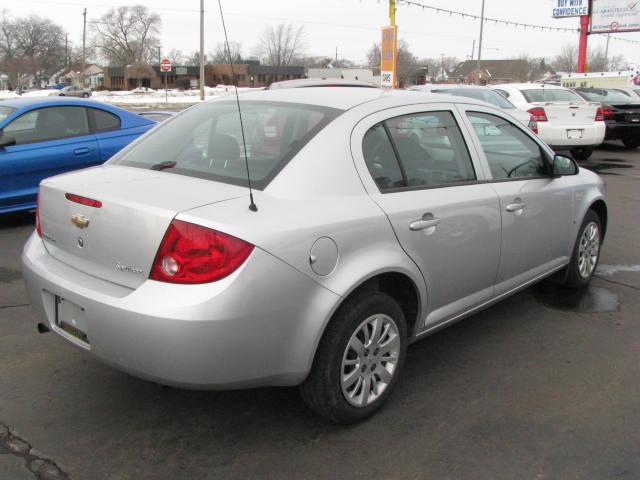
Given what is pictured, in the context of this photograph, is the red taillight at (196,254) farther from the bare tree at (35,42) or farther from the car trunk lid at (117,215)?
the bare tree at (35,42)

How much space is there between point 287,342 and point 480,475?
99 centimetres

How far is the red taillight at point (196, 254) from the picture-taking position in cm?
243

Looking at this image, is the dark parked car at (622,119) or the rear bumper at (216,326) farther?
the dark parked car at (622,119)

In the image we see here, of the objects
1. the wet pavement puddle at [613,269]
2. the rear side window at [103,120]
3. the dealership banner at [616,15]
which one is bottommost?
the wet pavement puddle at [613,269]

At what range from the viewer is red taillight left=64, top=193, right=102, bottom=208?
274cm

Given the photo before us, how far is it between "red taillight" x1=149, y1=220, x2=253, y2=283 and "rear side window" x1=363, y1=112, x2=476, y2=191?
0.92m

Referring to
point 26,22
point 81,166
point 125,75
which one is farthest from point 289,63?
point 81,166

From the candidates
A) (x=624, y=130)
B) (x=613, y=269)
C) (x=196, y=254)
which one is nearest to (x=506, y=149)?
(x=613, y=269)

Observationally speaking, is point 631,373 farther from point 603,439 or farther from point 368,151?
point 368,151

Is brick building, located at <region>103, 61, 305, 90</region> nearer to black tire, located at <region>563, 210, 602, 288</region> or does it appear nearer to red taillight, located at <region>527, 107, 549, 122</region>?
red taillight, located at <region>527, 107, 549, 122</region>

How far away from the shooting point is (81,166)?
23.4 feet

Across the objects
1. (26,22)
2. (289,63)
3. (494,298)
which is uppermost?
(26,22)

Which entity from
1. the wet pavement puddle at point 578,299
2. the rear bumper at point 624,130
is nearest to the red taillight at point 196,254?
the wet pavement puddle at point 578,299

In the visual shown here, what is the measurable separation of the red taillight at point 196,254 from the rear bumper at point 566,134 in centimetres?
1110
